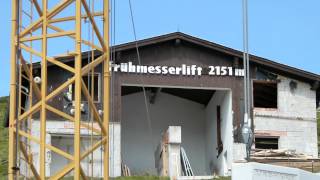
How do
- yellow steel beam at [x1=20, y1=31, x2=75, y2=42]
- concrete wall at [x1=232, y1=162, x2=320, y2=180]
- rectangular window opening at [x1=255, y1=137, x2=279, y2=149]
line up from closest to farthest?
yellow steel beam at [x1=20, y1=31, x2=75, y2=42]
concrete wall at [x1=232, y1=162, x2=320, y2=180]
rectangular window opening at [x1=255, y1=137, x2=279, y2=149]

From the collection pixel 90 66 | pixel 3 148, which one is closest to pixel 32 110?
pixel 90 66

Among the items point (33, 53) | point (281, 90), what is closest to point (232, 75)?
point (281, 90)

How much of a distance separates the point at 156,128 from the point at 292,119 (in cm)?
832

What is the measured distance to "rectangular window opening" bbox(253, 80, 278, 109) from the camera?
42.5m

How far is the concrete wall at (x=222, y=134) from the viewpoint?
1622 inches

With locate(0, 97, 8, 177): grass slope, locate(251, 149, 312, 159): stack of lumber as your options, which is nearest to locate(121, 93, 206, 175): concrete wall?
locate(0, 97, 8, 177): grass slope

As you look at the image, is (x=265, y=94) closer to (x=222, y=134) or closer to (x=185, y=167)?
(x=222, y=134)

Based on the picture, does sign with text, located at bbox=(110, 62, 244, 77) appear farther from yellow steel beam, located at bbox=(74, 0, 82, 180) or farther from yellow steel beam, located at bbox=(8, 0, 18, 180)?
yellow steel beam, located at bbox=(74, 0, 82, 180)

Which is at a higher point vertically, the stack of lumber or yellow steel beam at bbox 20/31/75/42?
yellow steel beam at bbox 20/31/75/42

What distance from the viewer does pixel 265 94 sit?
145ft

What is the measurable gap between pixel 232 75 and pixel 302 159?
243 inches

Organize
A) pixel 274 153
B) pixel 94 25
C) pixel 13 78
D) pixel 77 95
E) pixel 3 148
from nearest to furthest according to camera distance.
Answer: pixel 77 95 < pixel 13 78 < pixel 94 25 < pixel 274 153 < pixel 3 148

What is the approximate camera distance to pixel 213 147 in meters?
44.5

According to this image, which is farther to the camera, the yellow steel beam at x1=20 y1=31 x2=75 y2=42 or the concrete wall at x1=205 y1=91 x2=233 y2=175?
the concrete wall at x1=205 y1=91 x2=233 y2=175
